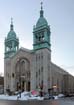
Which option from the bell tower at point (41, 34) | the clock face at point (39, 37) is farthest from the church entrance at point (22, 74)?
the clock face at point (39, 37)

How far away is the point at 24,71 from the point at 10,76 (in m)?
7.42

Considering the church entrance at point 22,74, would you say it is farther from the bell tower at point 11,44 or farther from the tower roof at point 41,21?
the tower roof at point 41,21

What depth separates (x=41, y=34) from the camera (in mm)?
87875

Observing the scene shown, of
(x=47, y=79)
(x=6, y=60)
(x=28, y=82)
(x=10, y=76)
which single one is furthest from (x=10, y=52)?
(x=47, y=79)

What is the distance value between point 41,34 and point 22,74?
16709mm

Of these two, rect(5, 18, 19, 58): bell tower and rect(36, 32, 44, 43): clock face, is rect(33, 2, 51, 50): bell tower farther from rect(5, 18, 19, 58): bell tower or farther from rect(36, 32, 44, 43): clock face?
rect(5, 18, 19, 58): bell tower

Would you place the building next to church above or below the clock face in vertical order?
below

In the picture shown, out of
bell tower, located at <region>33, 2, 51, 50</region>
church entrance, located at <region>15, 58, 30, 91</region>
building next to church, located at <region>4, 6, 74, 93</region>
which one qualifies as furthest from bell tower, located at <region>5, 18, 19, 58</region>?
bell tower, located at <region>33, 2, 51, 50</region>

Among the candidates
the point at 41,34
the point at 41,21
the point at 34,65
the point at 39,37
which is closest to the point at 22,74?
the point at 34,65

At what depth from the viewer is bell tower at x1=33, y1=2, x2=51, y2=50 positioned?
85.8 m

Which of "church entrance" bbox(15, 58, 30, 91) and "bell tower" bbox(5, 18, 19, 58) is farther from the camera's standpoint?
"bell tower" bbox(5, 18, 19, 58)

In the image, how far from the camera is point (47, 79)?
8144 centimetres

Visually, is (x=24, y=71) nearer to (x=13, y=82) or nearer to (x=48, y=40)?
(x=13, y=82)

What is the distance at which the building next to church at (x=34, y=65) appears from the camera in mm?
83438
